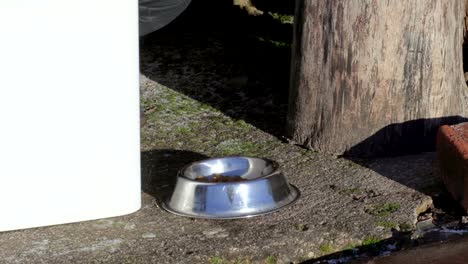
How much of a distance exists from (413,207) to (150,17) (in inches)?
51.6

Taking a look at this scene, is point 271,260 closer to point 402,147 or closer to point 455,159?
point 455,159

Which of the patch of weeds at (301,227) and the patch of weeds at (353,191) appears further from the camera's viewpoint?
the patch of weeds at (353,191)

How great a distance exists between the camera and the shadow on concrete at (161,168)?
343cm

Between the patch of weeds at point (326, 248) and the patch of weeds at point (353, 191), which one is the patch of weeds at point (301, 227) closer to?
the patch of weeds at point (326, 248)

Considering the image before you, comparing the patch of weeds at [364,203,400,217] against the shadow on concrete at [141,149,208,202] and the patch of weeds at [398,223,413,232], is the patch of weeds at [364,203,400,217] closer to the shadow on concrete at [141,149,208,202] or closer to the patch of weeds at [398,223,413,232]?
the patch of weeds at [398,223,413,232]

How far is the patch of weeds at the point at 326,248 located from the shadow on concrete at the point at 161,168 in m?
0.61

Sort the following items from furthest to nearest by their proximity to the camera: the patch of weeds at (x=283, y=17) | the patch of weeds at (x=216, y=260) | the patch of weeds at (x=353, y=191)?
the patch of weeds at (x=283, y=17) < the patch of weeds at (x=353, y=191) < the patch of weeds at (x=216, y=260)

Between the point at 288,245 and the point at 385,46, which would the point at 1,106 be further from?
the point at 385,46

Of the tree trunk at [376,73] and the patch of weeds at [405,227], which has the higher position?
the tree trunk at [376,73]

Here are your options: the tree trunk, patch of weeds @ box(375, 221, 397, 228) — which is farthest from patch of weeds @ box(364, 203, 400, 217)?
the tree trunk

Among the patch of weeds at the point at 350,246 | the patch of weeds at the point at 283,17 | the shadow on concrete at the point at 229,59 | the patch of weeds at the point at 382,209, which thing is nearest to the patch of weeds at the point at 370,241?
the patch of weeds at the point at 350,246

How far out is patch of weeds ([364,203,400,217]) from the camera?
3.17 meters

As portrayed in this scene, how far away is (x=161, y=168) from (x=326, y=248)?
860mm

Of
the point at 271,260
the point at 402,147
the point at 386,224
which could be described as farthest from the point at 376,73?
the point at 271,260
